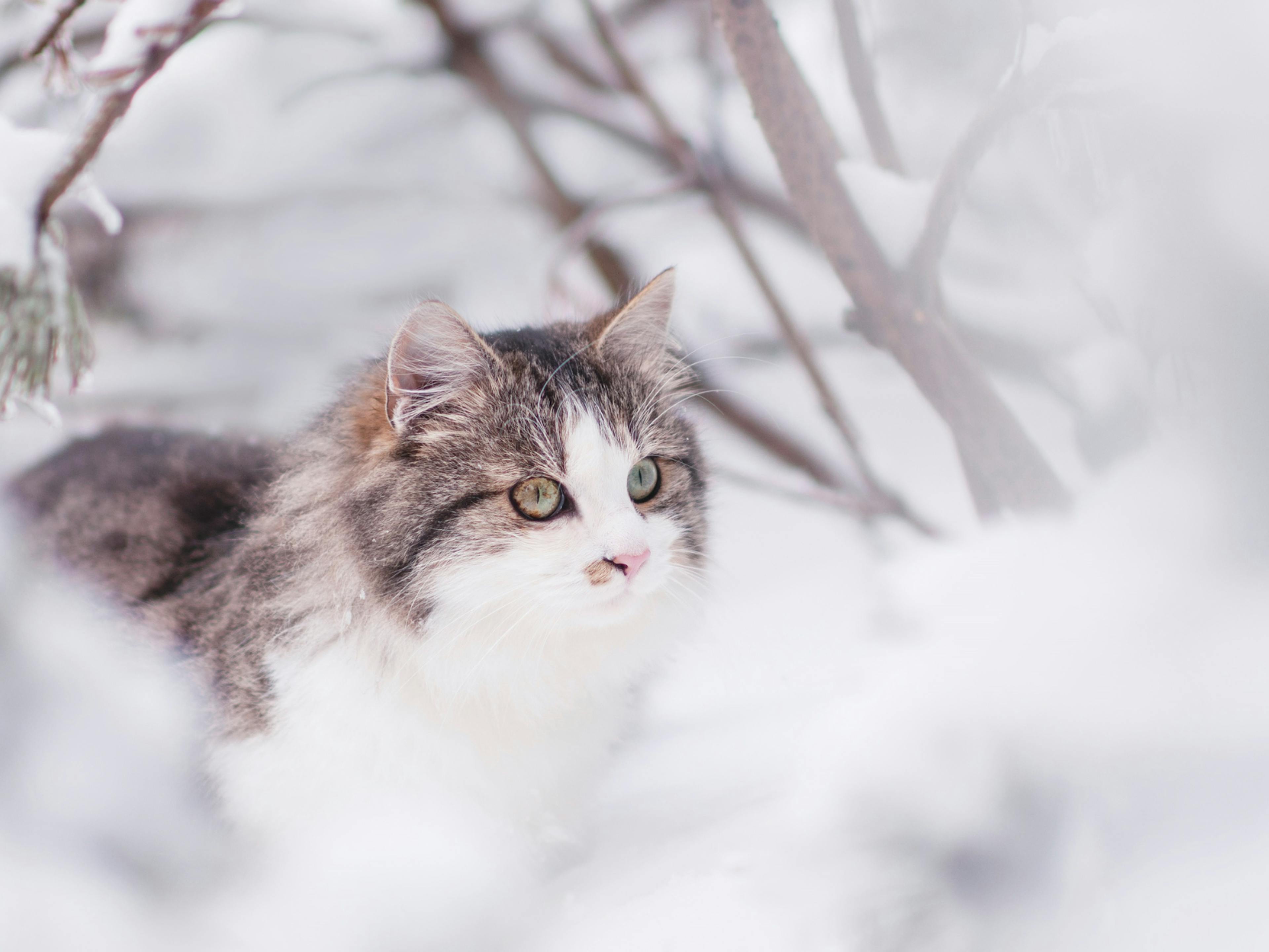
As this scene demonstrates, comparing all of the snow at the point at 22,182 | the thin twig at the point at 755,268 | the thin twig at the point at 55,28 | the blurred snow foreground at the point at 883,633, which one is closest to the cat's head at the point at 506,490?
the blurred snow foreground at the point at 883,633

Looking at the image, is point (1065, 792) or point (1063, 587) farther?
point (1063, 587)

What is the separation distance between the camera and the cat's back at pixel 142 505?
1448mm

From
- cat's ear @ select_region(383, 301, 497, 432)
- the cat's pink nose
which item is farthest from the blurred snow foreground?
cat's ear @ select_region(383, 301, 497, 432)

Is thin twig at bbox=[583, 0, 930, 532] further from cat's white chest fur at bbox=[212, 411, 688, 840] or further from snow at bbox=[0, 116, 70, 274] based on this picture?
snow at bbox=[0, 116, 70, 274]

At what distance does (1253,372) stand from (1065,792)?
17.1 inches

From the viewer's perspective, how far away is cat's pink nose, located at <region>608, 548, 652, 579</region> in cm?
105

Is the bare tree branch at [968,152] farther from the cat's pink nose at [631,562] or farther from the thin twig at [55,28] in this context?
the thin twig at [55,28]

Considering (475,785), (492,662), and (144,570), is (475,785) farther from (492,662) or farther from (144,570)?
(144,570)

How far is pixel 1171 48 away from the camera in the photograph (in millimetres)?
852

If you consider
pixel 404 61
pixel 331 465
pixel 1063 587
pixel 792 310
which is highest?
pixel 404 61

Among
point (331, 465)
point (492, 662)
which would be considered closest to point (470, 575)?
point (492, 662)

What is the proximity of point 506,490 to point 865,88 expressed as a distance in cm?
101

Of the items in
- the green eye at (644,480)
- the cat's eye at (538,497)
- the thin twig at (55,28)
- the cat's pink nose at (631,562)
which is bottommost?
the cat's pink nose at (631,562)

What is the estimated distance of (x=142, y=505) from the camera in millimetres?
1541
